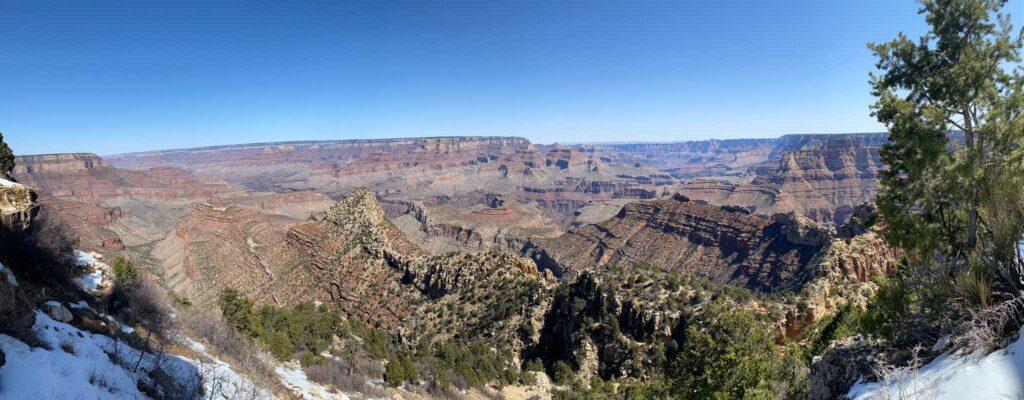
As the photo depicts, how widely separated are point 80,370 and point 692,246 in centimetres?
10285

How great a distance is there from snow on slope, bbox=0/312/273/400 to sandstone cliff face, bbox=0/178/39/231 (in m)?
5.53

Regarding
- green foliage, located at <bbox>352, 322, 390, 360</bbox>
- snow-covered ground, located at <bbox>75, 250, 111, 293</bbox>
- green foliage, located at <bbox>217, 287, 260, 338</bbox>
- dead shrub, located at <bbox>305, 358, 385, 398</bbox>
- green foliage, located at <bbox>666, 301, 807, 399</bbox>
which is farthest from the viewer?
green foliage, located at <bbox>352, 322, 390, 360</bbox>

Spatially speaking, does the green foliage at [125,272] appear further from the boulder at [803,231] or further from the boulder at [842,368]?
the boulder at [803,231]

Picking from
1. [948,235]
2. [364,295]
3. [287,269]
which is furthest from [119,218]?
[948,235]

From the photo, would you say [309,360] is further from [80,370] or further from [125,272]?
[80,370]

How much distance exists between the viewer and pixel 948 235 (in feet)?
31.1

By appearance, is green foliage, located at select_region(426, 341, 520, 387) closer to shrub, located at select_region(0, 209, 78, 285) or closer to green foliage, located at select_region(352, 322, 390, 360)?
green foliage, located at select_region(352, 322, 390, 360)

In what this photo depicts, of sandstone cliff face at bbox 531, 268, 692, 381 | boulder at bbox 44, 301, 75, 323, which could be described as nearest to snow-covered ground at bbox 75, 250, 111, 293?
boulder at bbox 44, 301, 75, 323

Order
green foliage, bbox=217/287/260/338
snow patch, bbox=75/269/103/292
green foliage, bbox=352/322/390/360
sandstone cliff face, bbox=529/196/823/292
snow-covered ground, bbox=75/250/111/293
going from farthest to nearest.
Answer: sandstone cliff face, bbox=529/196/823/292 < green foliage, bbox=352/322/390/360 < green foliage, bbox=217/287/260/338 < snow-covered ground, bbox=75/250/111/293 < snow patch, bbox=75/269/103/292

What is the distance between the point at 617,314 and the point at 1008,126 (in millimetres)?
26009

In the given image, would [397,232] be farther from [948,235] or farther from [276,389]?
[948,235]

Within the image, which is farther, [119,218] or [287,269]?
[119,218]

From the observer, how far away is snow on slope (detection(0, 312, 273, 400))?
727 cm

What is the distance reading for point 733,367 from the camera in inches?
492
